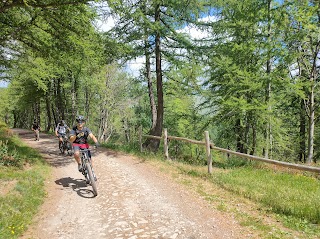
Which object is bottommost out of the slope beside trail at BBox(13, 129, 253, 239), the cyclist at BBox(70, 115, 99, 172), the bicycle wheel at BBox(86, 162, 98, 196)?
the slope beside trail at BBox(13, 129, 253, 239)

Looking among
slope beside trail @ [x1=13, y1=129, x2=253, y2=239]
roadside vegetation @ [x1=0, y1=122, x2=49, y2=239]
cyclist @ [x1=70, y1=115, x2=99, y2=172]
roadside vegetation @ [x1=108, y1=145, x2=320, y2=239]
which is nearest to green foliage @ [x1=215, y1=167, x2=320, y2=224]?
roadside vegetation @ [x1=108, y1=145, x2=320, y2=239]

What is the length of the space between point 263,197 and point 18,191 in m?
6.98

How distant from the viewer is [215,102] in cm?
1573

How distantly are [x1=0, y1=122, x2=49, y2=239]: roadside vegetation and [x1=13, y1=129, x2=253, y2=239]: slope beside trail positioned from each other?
23cm

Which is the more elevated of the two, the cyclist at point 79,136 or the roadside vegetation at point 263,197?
the cyclist at point 79,136

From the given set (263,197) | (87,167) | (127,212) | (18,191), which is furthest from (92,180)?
(263,197)

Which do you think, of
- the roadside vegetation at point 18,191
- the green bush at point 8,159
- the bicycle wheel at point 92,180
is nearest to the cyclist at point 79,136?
the bicycle wheel at point 92,180

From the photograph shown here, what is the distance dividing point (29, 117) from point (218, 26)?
6117cm

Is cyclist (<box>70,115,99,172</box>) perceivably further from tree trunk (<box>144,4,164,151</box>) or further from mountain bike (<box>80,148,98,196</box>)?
tree trunk (<box>144,4,164,151</box>)

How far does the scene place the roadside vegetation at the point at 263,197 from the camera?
5285mm

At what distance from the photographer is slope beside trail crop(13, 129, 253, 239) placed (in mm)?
5207

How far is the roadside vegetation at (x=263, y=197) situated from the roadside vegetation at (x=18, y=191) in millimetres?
4597

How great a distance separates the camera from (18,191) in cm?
711

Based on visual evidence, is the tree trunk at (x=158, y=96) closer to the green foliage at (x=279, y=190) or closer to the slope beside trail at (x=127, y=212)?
the slope beside trail at (x=127, y=212)
